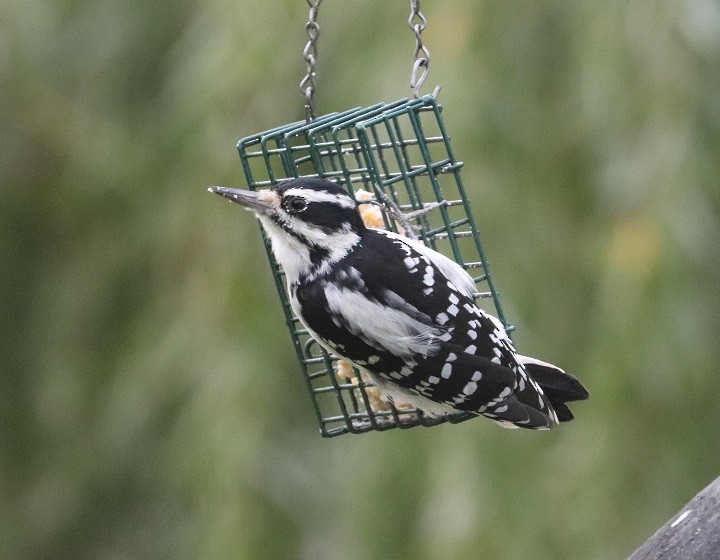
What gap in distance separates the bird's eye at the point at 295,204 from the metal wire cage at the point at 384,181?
0.17 m

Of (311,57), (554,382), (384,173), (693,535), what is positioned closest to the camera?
(693,535)

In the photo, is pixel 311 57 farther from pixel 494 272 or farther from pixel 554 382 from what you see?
pixel 554 382

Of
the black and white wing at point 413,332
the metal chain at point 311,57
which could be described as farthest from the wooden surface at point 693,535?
the metal chain at point 311,57

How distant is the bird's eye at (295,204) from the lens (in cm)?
352

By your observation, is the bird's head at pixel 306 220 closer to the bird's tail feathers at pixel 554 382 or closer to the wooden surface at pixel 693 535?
the bird's tail feathers at pixel 554 382

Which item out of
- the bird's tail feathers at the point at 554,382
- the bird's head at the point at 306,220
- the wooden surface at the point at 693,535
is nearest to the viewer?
the wooden surface at the point at 693,535

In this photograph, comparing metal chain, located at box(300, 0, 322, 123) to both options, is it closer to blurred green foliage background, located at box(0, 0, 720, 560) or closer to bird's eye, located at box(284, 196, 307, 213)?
bird's eye, located at box(284, 196, 307, 213)

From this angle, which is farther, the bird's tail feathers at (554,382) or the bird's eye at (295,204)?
the bird's tail feathers at (554,382)

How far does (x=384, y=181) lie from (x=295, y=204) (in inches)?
18.1

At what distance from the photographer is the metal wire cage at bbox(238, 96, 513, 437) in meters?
3.74

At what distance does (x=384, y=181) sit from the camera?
12.8 feet

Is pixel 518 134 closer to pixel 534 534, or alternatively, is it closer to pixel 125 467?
pixel 534 534

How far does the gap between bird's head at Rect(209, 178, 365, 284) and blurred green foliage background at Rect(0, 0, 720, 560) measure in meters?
0.75

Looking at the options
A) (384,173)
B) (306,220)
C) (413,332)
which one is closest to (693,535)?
(413,332)
